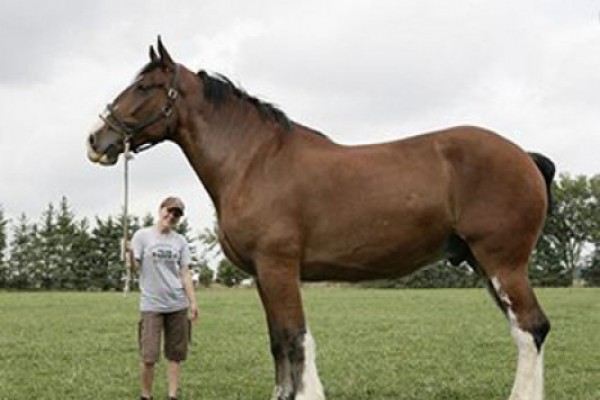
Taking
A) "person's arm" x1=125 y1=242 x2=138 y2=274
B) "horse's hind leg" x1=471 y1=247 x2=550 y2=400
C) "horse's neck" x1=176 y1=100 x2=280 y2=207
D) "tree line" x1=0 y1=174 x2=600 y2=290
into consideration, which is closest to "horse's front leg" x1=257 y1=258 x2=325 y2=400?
"horse's neck" x1=176 y1=100 x2=280 y2=207

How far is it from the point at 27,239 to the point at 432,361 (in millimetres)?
62188

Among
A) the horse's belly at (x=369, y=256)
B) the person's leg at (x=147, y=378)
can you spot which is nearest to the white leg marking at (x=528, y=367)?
the horse's belly at (x=369, y=256)

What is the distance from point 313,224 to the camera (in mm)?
6434

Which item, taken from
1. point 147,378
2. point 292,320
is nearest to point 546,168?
point 292,320

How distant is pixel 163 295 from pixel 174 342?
0.48m

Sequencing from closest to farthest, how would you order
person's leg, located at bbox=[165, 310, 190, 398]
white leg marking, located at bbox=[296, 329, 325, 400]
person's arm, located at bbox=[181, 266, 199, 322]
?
white leg marking, located at bbox=[296, 329, 325, 400] < person's leg, located at bbox=[165, 310, 190, 398] < person's arm, located at bbox=[181, 266, 199, 322]

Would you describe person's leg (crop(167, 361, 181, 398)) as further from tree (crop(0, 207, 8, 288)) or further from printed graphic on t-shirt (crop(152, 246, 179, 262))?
tree (crop(0, 207, 8, 288))

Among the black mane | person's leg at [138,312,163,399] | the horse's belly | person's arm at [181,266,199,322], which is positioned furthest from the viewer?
person's arm at [181,266,199,322]

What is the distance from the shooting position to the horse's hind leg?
6367mm

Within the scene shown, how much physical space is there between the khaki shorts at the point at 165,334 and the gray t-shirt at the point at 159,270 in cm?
8

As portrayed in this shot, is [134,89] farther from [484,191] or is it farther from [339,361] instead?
[339,361]

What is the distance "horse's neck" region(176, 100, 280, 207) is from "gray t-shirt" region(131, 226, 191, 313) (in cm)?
141

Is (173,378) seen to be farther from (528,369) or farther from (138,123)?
(528,369)

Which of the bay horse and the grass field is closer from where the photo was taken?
the bay horse
